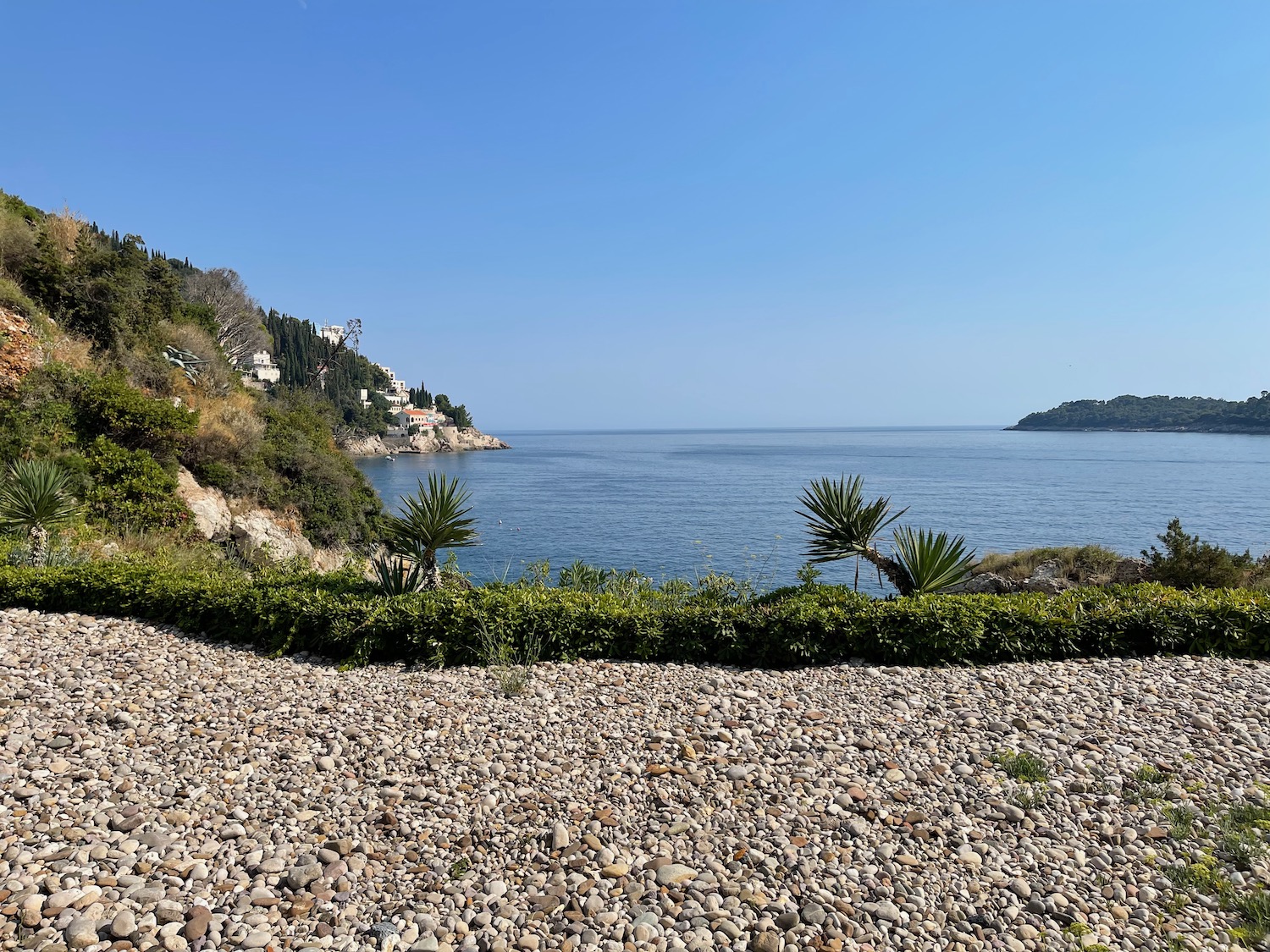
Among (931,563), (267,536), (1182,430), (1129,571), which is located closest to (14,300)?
(267,536)

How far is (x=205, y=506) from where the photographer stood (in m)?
17.0

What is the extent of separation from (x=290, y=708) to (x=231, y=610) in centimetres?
222

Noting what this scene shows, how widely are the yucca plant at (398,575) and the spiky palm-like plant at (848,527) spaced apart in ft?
15.1

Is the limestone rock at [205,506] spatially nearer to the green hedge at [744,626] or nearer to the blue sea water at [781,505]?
the blue sea water at [781,505]

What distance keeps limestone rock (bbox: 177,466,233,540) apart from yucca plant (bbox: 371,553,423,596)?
1090 cm

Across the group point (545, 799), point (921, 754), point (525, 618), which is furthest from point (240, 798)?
point (921, 754)

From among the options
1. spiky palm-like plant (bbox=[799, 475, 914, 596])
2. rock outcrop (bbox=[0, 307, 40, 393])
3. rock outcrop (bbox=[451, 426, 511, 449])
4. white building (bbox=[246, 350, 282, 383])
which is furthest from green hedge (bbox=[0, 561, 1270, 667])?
rock outcrop (bbox=[451, 426, 511, 449])

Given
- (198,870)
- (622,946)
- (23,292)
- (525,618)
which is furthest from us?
(23,292)

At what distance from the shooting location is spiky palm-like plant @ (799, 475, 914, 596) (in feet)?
27.9

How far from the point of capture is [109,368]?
57.7ft

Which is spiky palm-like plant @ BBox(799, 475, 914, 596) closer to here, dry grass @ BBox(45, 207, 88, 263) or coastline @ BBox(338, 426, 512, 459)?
dry grass @ BBox(45, 207, 88, 263)

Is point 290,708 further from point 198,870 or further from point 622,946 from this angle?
point 622,946

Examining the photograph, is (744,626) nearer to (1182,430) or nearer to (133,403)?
(133,403)

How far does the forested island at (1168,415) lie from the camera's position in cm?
11694
